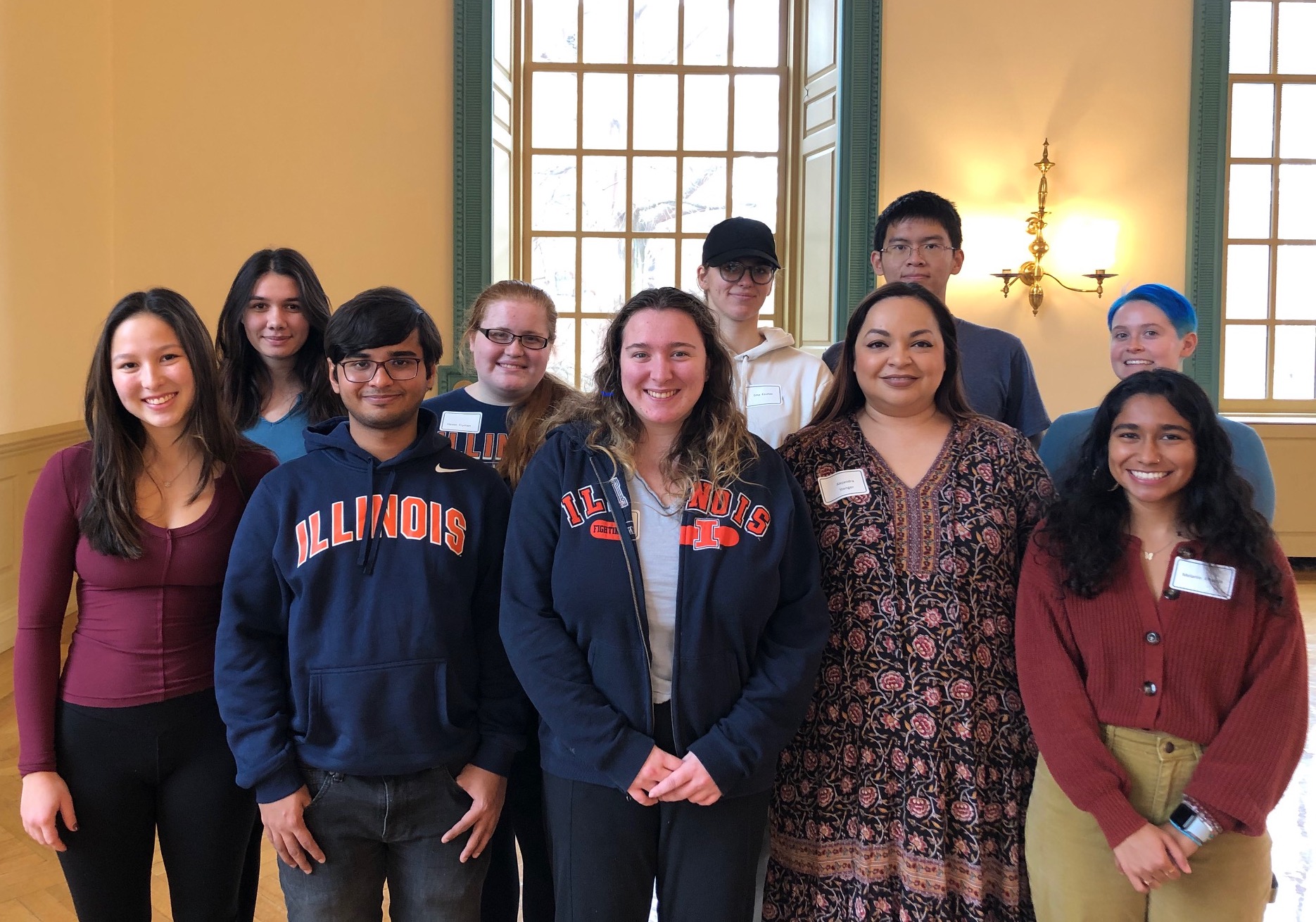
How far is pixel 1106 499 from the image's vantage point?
1.64 meters

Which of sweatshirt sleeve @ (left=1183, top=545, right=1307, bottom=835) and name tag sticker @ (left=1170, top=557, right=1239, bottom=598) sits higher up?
name tag sticker @ (left=1170, top=557, right=1239, bottom=598)

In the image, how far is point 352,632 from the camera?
149 cm

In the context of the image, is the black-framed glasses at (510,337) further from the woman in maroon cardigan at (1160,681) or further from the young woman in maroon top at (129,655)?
the woman in maroon cardigan at (1160,681)

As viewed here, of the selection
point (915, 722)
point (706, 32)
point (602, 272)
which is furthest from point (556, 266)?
point (915, 722)

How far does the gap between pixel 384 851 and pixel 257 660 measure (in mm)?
381

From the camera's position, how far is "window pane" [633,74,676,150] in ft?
18.8

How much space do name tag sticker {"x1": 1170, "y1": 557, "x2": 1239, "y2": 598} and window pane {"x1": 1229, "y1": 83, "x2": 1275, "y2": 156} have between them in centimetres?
538

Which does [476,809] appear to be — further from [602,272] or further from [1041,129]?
[1041,129]

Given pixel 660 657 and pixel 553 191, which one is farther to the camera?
pixel 553 191

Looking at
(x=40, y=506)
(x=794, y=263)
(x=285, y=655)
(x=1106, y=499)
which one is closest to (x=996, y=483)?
(x=1106, y=499)

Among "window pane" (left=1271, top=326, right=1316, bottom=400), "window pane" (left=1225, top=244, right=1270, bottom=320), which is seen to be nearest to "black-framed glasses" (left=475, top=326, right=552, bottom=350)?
"window pane" (left=1225, top=244, right=1270, bottom=320)

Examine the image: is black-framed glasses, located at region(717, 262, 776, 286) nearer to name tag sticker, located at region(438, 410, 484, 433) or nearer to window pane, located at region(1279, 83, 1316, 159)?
name tag sticker, located at region(438, 410, 484, 433)

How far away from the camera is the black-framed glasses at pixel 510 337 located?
2.05 metres

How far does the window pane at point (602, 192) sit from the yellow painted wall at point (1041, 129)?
1.52 metres
